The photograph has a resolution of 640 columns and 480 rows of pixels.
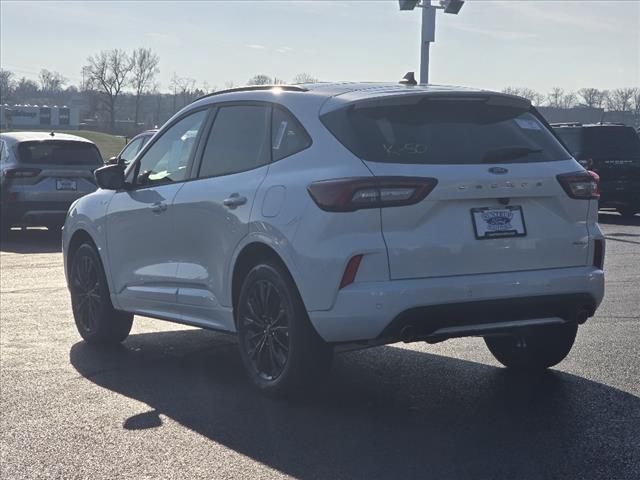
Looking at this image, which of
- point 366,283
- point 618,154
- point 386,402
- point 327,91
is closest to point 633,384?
point 386,402

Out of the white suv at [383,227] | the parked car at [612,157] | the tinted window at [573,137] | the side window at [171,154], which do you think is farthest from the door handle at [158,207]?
the tinted window at [573,137]

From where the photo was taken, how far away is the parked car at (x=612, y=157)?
74.5ft

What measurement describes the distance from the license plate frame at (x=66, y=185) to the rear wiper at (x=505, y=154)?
1305cm

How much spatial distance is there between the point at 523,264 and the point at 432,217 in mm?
599

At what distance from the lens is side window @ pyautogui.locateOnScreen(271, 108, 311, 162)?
6312mm

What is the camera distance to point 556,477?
475 cm

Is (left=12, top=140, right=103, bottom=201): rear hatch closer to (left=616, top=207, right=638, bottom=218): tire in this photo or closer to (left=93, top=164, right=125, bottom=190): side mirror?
(left=93, top=164, right=125, bottom=190): side mirror

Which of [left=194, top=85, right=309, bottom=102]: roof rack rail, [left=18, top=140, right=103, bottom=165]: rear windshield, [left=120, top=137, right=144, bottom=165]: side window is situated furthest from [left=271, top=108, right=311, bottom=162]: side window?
[left=120, top=137, right=144, bottom=165]: side window

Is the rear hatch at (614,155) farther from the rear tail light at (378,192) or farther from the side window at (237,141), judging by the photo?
the rear tail light at (378,192)

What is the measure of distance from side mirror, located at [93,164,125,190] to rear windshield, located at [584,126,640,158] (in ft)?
53.8

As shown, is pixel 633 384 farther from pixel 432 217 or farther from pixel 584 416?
pixel 432 217

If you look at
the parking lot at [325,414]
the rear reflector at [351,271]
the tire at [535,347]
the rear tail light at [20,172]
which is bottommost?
the parking lot at [325,414]

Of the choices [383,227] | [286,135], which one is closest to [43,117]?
[286,135]

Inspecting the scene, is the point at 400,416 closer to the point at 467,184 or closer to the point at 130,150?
the point at 467,184
